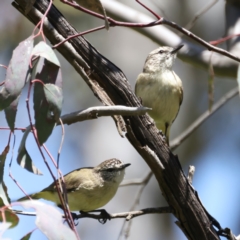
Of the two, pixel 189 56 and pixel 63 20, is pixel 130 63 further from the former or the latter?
pixel 63 20

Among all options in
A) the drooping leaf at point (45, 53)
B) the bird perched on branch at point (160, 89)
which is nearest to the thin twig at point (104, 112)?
the drooping leaf at point (45, 53)

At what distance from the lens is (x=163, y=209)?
277 cm

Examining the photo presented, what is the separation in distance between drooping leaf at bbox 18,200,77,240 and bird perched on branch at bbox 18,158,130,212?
2.36 metres

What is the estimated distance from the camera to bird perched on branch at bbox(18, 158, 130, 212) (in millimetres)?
4297

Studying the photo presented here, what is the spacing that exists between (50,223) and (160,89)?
260 centimetres

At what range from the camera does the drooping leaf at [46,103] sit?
2.04m

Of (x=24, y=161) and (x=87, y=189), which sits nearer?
(x=24, y=161)

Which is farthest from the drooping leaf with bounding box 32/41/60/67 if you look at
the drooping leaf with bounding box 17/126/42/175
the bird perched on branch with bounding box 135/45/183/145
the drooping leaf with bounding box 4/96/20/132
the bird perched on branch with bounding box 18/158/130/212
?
the bird perched on branch with bounding box 18/158/130/212

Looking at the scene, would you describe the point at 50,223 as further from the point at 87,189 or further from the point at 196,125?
the point at 196,125

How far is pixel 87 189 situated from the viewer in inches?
174

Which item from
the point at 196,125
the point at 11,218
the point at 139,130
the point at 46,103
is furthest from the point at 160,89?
the point at 11,218

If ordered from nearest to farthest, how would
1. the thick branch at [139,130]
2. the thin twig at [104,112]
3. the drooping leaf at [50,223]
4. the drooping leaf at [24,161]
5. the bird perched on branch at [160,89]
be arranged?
the drooping leaf at [50,223] < the thin twig at [104,112] < the drooping leaf at [24,161] < the thick branch at [139,130] < the bird perched on branch at [160,89]

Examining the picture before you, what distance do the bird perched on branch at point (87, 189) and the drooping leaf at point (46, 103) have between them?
84.4 inches

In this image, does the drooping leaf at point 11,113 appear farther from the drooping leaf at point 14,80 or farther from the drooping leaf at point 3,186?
the drooping leaf at point 3,186
